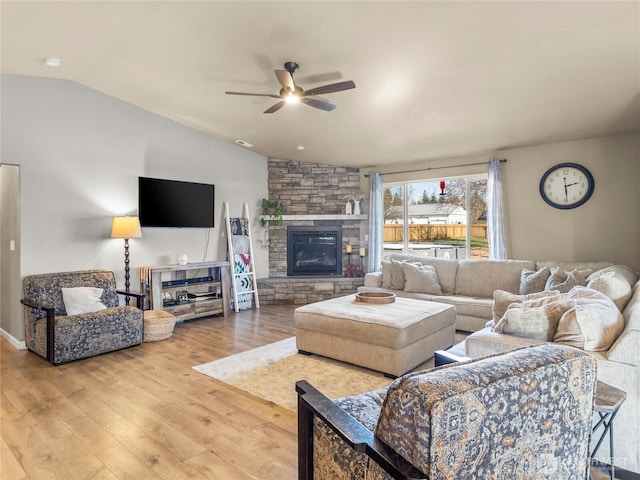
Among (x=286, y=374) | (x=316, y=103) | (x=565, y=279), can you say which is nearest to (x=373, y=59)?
(x=316, y=103)

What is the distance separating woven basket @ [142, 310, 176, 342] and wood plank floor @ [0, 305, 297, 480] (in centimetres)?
43

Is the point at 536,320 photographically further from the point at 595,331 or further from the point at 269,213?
the point at 269,213

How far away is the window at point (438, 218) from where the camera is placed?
5.98 meters

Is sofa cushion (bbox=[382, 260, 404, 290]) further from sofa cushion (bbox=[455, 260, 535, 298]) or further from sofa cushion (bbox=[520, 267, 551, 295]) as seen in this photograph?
sofa cushion (bbox=[520, 267, 551, 295])

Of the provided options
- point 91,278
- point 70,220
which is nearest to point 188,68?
point 70,220

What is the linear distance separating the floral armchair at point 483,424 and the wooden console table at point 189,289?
4.30 metres

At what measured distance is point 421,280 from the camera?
525 cm

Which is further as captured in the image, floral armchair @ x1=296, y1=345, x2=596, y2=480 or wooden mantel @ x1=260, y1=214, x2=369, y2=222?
wooden mantel @ x1=260, y1=214, x2=369, y2=222

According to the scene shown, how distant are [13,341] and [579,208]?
7.14 metres

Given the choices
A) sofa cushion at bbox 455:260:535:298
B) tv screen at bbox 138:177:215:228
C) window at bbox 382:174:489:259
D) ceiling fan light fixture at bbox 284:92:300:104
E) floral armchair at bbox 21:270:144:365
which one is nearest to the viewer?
ceiling fan light fixture at bbox 284:92:300:104

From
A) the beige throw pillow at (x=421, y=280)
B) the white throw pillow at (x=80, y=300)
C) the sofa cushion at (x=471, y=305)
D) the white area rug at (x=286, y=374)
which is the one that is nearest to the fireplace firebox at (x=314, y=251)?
the beige throw pillow at (x=421, y=280)

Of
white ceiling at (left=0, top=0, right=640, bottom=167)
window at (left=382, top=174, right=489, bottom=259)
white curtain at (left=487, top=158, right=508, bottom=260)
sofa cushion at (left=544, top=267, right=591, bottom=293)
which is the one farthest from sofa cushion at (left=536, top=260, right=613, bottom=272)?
white ceiling at (left=0, top=0, right=640, bottom=167)

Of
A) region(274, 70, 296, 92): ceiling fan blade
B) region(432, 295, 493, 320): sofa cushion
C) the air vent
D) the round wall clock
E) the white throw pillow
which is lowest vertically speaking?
region(432, 295, 493, 320): sofa cushion

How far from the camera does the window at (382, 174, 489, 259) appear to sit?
19.6 feet
